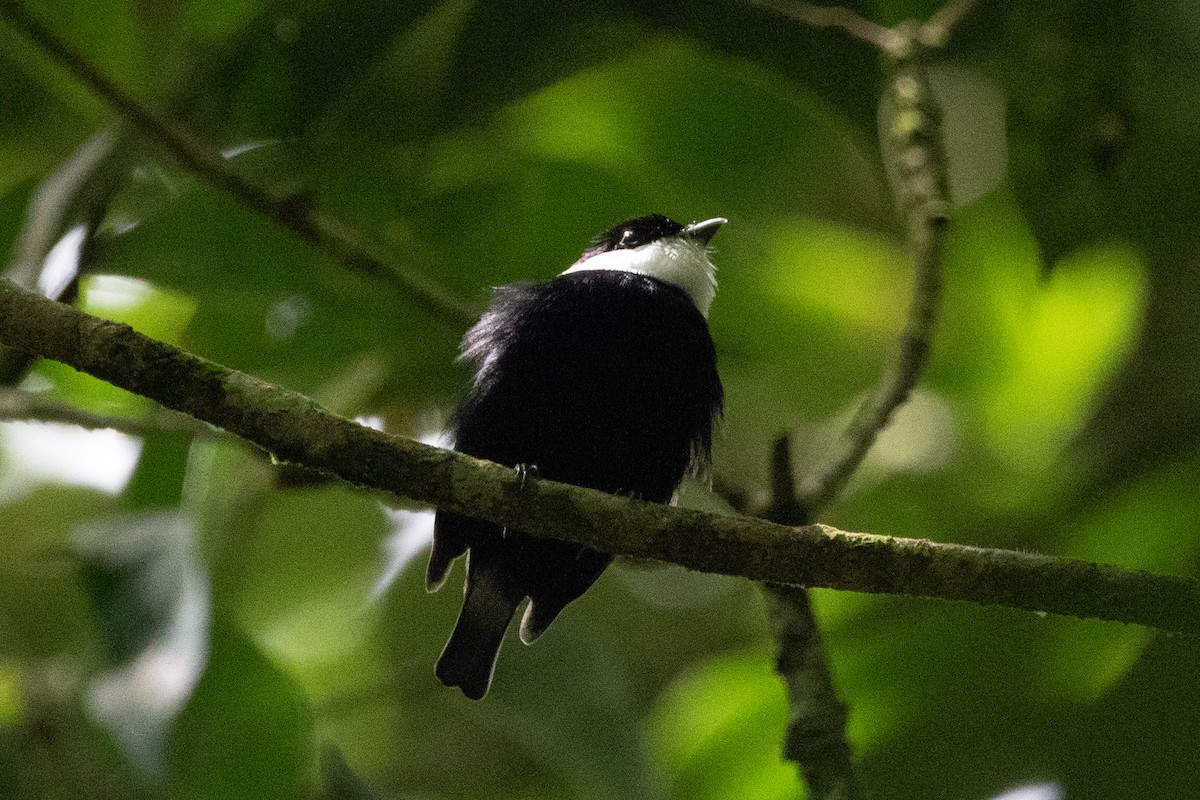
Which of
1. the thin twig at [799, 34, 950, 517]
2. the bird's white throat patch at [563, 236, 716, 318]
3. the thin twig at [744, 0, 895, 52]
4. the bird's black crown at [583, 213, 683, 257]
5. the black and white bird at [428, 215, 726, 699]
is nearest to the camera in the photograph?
the thin twig at [799, 34, 950, 517]

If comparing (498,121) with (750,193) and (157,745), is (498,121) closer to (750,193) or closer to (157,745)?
(750,193)

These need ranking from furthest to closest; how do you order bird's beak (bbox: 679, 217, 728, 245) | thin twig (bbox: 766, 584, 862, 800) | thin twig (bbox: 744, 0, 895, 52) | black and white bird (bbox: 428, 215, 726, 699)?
1. bird's beak (bbox: 679, 217, 728, 245)
2. black and white bird (bbox: 428, 215, 726, 699)
3. thin twig (bbox: 744, 0, 895, 52)
4. thin twig (bbox: 766, 584, 862, 800)

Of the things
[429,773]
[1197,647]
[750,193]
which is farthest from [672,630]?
[1197,647]

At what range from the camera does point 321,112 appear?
3.38 meters

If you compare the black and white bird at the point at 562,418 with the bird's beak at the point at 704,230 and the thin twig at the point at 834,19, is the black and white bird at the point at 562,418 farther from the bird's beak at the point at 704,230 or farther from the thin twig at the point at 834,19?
the thin twig at the point at 834,19

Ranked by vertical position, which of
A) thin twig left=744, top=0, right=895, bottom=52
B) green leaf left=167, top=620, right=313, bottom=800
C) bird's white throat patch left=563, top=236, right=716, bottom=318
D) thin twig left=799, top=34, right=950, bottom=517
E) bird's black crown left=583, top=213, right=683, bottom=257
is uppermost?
thin twig left=744, top=0, right=895, bottom=52

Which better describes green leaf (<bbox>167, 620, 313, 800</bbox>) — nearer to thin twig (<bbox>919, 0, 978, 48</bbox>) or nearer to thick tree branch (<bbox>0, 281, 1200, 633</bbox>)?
thick tree branch (<bbox>0, 281, 1200, 633</bbox>)

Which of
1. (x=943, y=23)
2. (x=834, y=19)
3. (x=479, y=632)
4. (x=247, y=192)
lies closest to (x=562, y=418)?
(x=479, y=632)

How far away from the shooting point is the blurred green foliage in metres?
2.64

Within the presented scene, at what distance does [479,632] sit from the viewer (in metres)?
3.21

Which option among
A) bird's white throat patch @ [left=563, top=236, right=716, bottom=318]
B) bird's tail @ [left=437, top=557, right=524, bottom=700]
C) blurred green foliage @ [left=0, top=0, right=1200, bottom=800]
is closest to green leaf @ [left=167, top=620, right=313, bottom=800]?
blurred green foliage @ [left=0, top=0, right=1200, bottom=800]

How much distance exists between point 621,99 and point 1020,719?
7.28 ft

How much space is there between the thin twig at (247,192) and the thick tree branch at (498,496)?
1.36m

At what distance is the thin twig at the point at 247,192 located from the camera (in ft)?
10.9
